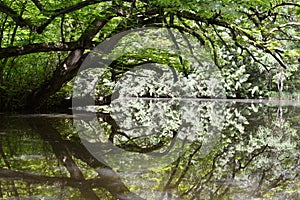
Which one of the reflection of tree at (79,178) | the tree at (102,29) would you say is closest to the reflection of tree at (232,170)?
the reflection of tree at (79,178)

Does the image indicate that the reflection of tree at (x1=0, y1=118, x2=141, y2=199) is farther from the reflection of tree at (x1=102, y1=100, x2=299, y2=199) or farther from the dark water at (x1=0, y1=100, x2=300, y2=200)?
the reflection of tree at (x1=102, y1=100, x2=299, y2=199)

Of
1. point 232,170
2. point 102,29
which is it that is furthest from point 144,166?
point 102,29

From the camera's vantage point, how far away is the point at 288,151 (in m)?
4.52

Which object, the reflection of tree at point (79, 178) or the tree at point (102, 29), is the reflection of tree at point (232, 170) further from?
the tree at point (102, 29)

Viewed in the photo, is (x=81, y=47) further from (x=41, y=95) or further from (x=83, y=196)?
(x=83, y=196)

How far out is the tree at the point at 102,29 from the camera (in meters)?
5.55

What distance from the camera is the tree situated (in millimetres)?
5551

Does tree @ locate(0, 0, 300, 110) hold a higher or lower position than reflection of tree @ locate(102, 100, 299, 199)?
higher

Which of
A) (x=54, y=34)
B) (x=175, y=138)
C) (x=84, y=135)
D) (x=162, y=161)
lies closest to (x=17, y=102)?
(x=54, y=34)

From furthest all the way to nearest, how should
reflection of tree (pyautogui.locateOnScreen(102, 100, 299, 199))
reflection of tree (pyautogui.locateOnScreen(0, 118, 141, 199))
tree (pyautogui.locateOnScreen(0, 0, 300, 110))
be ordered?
tree (pyautogui.locateOnScreen(0, 0, 300, 110)), reflection of tree (pyautogui.locateOnScreen(102, 100, 299, 199)), reflection of tree (pyautogui.locateOnScreen(0, 118, 141, 199))

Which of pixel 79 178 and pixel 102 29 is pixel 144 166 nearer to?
pixel 79 178

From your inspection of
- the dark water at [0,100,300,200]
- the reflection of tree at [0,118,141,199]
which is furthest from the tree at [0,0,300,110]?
the reflection of tree at [0,118,141,199]

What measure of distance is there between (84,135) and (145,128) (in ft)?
6.25

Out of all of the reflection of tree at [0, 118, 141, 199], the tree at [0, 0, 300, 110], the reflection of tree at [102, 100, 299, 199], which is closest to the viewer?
the reflection of tree at [0, 118, 141, 199]
